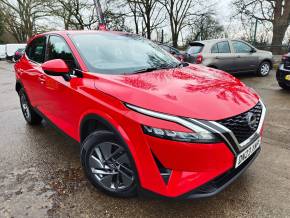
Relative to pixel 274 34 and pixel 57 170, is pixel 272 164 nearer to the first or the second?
pixel 57 170

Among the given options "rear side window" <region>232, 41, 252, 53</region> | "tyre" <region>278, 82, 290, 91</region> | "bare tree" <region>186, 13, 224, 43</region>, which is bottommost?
"tyre" <region>278, 82, 290, 91</region>

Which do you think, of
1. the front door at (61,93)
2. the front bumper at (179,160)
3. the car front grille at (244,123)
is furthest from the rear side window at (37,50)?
the car front grille at (244,123)

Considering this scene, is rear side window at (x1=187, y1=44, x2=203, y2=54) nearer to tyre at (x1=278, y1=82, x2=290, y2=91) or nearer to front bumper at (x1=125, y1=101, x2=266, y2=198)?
tyre at (x1=278, y1=82, x2=290, y2=91)

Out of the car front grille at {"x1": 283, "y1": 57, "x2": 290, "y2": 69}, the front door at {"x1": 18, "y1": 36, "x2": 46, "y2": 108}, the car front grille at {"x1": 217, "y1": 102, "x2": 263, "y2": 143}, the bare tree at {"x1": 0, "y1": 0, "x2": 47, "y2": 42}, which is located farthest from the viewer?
the bare tree at {"x1": 0, "y1": 0, "x2": 47, "y2": 42}

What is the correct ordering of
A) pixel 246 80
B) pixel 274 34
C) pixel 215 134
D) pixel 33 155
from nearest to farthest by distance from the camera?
1. pixel 215 134
2. pixel 33 155
3. pixel 246 80
4. pixel 274 34

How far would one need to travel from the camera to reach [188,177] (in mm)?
2078

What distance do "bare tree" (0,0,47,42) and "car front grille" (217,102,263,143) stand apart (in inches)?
1449

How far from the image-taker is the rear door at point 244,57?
9.09m

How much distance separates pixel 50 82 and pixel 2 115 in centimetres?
308

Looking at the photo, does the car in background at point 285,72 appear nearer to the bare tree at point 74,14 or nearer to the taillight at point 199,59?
the taillight at point 199,59

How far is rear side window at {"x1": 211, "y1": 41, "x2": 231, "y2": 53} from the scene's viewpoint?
866cm

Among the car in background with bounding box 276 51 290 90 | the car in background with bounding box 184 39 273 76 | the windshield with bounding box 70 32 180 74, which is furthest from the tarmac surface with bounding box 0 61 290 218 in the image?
the car in background with bounding box 184 39 273 76

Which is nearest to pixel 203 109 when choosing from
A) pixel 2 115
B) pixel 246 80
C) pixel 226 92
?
pixel 226 92

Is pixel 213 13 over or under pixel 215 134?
over
